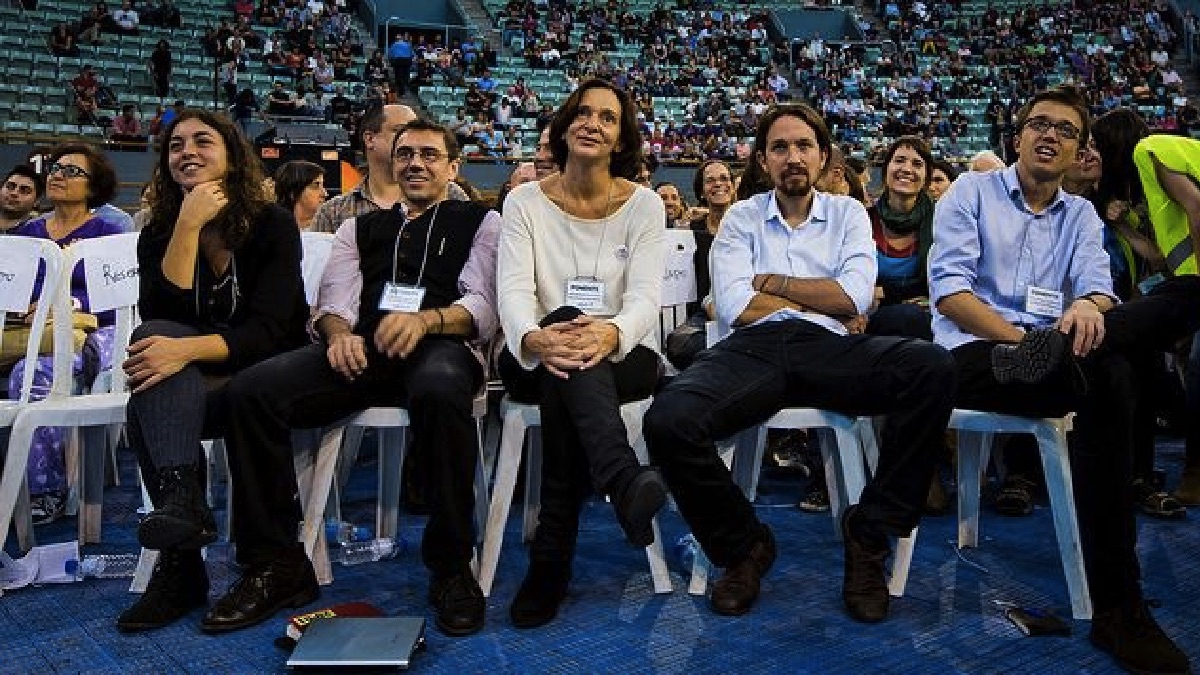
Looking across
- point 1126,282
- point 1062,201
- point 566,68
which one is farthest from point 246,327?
point 566,68

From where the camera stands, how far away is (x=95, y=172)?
3316mm

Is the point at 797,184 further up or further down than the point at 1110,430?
further up

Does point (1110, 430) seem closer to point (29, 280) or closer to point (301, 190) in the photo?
point (29, 280)

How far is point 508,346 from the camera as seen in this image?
87.4 inches

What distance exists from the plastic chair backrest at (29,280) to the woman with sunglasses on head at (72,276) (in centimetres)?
45

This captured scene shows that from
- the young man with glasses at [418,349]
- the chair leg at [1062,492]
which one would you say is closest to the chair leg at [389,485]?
the young man with glasses at [418,349]

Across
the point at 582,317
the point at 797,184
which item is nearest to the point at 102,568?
the point at 582,317

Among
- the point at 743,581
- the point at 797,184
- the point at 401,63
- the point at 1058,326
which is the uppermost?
the point at 401,63

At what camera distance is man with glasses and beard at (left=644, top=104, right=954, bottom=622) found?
6.65 ft

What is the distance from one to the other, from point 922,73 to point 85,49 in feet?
48.0

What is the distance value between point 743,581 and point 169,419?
1314 mm

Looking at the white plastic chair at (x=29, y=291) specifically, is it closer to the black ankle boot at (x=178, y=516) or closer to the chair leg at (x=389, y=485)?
the black ankle boot at (x=178, y=516)

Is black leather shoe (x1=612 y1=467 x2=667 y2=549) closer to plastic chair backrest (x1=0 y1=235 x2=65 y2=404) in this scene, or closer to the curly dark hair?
the curly dark hair

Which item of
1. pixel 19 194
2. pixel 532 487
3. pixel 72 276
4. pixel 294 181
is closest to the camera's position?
pixel 532 487
